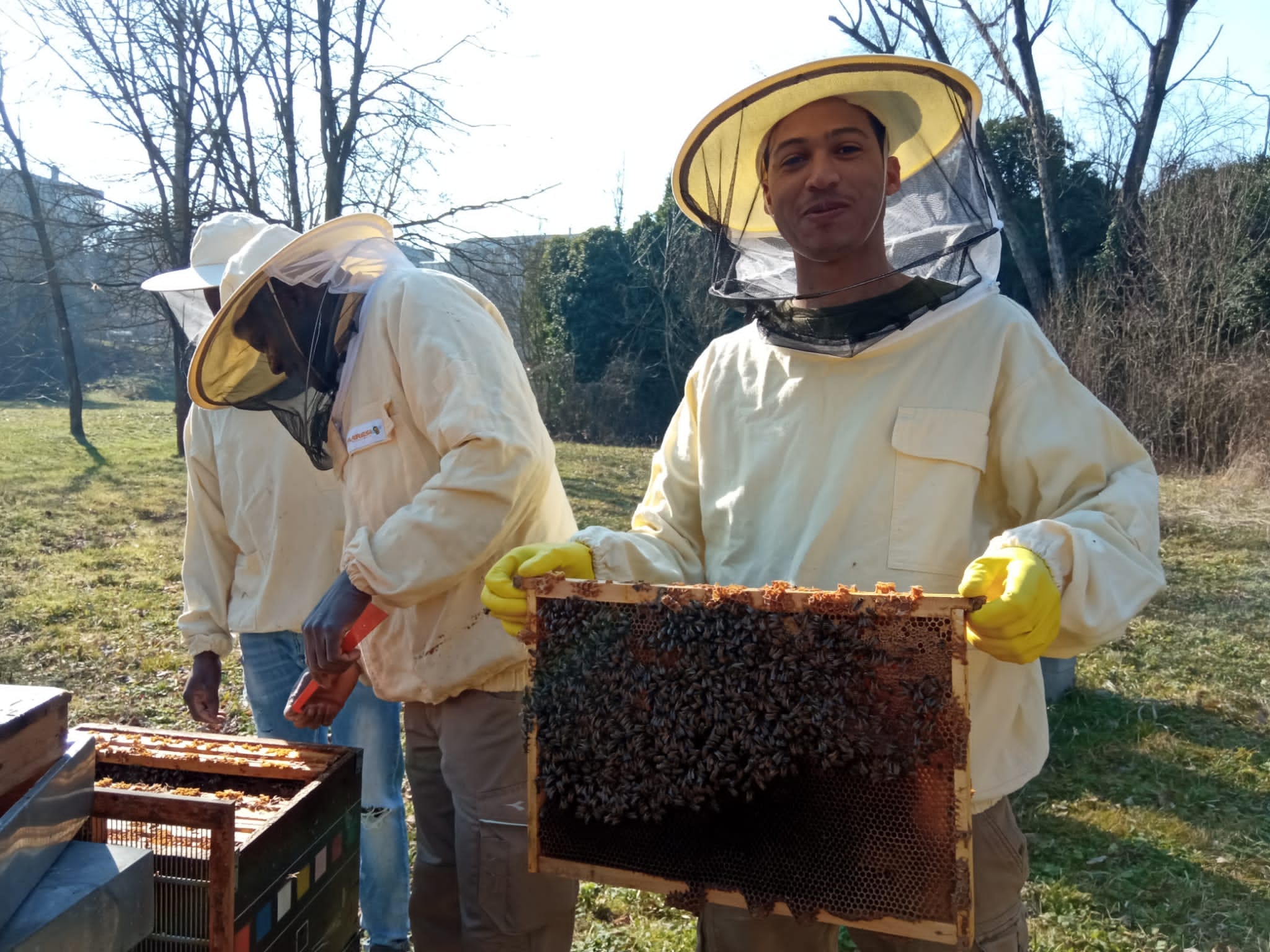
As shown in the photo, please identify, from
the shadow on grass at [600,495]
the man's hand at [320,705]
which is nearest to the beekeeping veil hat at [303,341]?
the man's hand at [320,705]

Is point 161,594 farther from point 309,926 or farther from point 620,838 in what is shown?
point 620,838

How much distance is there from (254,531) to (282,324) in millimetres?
964

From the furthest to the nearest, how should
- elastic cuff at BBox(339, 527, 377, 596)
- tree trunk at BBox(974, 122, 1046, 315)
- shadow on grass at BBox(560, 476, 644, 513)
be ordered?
tree trunk at BBox(974, 122, 1046, 315) < shadow on grass at BBox(560, 476, 644, 513) < elastic cuff at BBox(339, 527, 377, 596)

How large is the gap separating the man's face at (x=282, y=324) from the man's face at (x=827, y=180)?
1.40m

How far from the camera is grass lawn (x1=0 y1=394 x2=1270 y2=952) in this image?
3.87 meters

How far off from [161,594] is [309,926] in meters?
8.32

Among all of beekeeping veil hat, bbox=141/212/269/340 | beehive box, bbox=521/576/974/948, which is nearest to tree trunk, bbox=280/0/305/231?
beekeeping veil hat, bbox=141/212/269/340

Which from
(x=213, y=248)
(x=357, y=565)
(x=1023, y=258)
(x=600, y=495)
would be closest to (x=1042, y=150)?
(x=1023, y=258)

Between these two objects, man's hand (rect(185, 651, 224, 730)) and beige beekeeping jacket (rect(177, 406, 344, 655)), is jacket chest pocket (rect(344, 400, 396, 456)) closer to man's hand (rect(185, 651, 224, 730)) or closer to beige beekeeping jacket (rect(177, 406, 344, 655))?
beige beekeeping jacket (rect(177, 406, 344, 655))

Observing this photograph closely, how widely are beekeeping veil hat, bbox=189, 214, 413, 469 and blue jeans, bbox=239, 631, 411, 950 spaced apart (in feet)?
3.19

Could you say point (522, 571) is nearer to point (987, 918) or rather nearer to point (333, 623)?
point (333, 623)

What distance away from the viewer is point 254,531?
131 inches

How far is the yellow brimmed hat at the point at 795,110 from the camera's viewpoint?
2.01 metres

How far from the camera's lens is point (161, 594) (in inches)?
374
